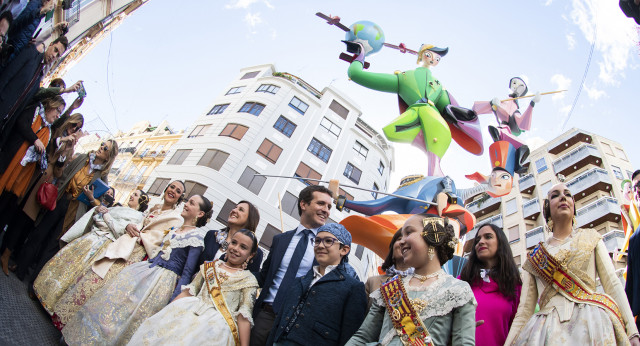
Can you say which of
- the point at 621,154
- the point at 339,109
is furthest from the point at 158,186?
the point at 621,154

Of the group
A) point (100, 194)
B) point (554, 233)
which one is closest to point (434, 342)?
point (554, 233)

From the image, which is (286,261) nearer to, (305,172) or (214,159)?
(214,159)

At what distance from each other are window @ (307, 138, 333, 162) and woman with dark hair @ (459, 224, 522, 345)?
18068mm

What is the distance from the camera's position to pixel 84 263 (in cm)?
365

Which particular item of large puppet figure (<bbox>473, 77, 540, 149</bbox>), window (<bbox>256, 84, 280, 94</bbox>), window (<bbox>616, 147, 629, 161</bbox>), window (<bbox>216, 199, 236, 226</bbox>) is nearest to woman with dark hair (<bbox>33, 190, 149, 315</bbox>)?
large puppet figure (<bbox>473, 77, 540, 149</bbox>)

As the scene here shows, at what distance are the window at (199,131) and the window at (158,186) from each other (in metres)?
3.24

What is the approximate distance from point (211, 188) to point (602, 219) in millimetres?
20493

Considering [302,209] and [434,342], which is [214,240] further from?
[434,342]

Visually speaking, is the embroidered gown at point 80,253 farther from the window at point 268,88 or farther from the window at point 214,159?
the window at point 268,88

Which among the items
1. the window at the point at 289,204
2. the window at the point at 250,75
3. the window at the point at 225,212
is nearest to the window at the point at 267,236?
the window at the point at 289,204

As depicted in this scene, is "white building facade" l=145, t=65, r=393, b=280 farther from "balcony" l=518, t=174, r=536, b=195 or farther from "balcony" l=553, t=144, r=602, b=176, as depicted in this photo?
"balcony" l=553, t=144, r=602, b=176

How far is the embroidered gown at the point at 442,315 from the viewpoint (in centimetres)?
182

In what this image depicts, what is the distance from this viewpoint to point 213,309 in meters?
2.66

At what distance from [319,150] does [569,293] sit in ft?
63.1
